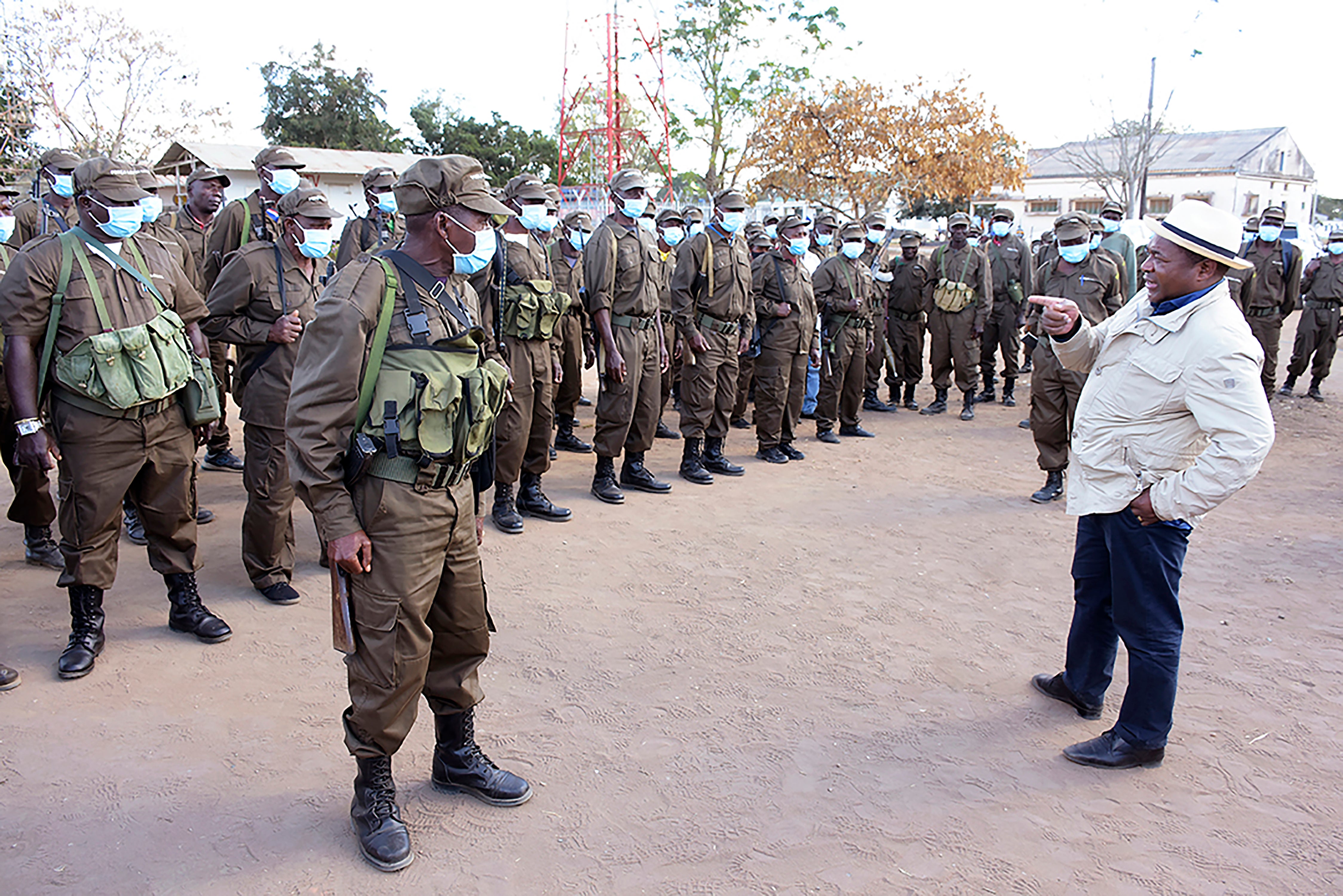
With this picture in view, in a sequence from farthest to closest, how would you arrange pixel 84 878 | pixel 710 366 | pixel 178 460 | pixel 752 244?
pixel 752 244 < pixel 710 366 < pixel 178 460 < pixel 84 878

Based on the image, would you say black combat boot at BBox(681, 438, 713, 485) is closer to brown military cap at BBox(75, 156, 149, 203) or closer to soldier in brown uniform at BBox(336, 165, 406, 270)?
soldier in brown uniform at BBox(336, 165, 406, 270)

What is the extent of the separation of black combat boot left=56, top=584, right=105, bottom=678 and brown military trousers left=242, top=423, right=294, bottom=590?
32.6 inches

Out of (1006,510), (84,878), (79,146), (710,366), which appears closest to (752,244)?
(710,366)

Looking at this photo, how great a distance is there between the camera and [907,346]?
35.6 ft

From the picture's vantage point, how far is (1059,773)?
3.43m

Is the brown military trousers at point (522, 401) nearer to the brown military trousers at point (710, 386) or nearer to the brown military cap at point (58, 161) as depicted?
the brown military trousers at point (710, 386)

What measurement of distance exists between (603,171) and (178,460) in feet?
80.7

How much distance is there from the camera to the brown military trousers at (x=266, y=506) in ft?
15.7

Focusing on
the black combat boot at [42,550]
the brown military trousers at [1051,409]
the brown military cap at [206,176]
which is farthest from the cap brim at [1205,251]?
the brown military cap at [206,176]

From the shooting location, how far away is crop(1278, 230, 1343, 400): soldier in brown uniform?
11.2 metres

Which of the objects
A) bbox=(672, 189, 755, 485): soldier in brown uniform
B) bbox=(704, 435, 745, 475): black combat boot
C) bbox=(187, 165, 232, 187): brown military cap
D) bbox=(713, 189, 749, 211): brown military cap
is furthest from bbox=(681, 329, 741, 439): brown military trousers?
bbox=(187, 165, 232, 187): brown military cap

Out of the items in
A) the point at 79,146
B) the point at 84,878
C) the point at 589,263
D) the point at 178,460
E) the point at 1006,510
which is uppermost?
the point at 79,146

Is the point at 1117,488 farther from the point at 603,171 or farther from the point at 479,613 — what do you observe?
the point at 603,171

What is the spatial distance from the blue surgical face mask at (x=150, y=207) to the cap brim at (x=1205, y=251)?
4094 mm
